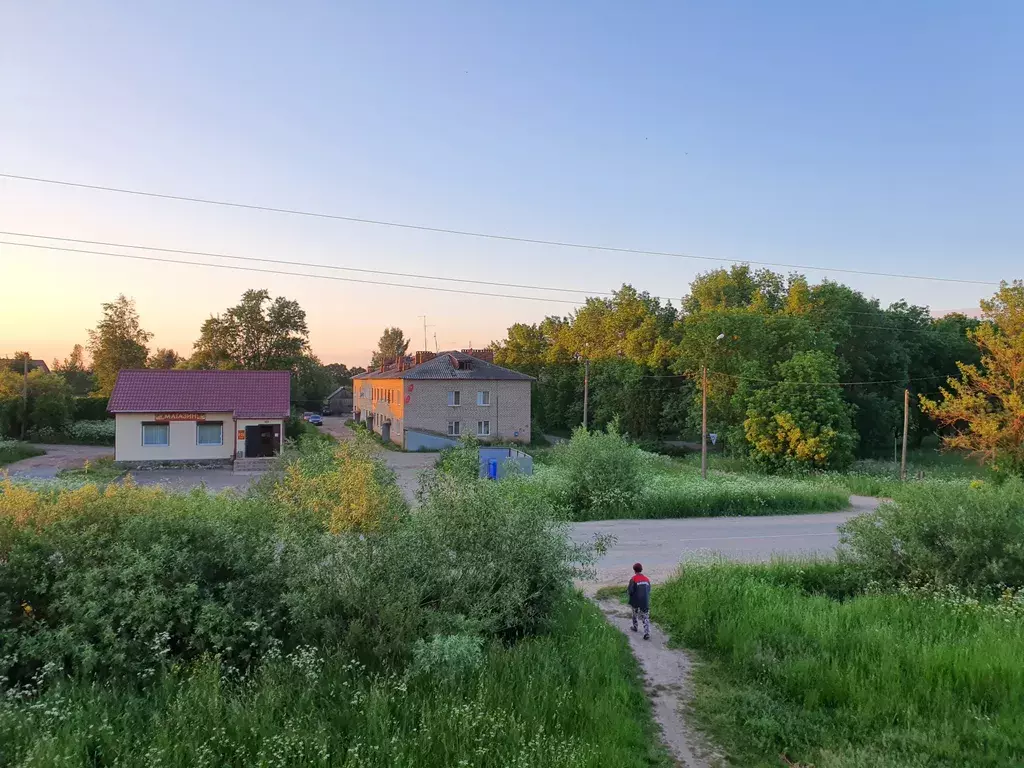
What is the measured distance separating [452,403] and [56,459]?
2106cm

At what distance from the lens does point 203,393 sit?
29.3 meters

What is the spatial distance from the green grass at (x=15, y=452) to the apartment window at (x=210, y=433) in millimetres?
9019

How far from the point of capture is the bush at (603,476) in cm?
1800

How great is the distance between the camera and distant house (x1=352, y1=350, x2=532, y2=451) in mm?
38000

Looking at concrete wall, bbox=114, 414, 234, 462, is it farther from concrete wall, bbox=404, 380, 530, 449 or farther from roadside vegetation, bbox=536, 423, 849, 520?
A: roadside vegetation, bbox=536, 423, 849, 520

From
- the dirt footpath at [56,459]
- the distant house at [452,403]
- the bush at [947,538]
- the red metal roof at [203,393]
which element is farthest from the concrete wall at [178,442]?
the bush at [947,538]

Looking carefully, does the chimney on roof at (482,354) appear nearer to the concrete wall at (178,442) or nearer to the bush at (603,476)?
the concrete wall at (178,442)

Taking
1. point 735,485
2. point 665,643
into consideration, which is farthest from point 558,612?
point 735,485

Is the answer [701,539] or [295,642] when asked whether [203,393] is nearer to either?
[701,539]

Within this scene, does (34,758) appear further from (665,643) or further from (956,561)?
(956,561)

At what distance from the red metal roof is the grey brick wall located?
9439 millimetres

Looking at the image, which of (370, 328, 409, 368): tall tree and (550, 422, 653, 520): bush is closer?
(550, 422, 653, 520): bush

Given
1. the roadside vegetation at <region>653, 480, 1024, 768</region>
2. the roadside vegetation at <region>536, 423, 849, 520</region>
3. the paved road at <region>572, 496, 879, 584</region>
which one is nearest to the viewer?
the roadside vegetation at <region>653, 480, 1024, 768</region>

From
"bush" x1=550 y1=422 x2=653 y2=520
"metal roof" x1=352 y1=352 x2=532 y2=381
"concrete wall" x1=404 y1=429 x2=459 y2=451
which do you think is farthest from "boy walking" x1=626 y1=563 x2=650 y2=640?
"metal roof" x1=352 y1=352 x2=532 y2=381
